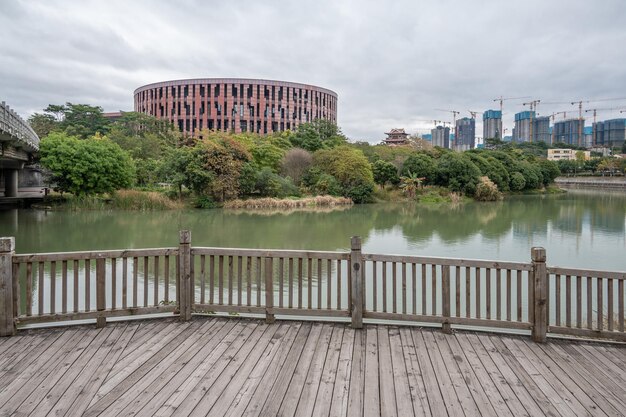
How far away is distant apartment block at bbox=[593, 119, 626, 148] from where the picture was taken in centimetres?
14325

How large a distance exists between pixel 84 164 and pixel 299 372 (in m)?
27.2

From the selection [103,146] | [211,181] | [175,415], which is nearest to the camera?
[175,415]

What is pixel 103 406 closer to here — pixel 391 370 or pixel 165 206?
pixel 391 370

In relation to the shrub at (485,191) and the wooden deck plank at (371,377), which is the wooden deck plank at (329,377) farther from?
the shrub at (485,191)

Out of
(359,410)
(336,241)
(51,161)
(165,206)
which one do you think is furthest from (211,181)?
(359,410)

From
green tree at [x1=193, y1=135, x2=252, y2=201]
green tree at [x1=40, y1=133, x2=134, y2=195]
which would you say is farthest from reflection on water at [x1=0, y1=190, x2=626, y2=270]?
green tree at [x1=193, y1=135, x2=252, y2=201]

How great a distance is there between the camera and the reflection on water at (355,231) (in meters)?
15.1

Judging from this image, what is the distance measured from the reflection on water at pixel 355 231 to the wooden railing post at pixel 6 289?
36.2 feet

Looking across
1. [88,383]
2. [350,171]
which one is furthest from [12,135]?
A: [350,171]

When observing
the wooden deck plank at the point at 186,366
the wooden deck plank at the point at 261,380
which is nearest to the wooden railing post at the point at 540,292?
the wooden deck plank at the point at 261,380

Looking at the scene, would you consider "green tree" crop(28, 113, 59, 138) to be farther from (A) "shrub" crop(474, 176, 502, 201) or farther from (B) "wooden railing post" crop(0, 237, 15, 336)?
(B) "wooden railing post" crop(0, 237, 15, 336)

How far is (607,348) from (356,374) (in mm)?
2449

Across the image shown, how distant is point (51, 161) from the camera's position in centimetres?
2659

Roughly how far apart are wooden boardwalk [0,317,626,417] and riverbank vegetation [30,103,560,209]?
25.8m
